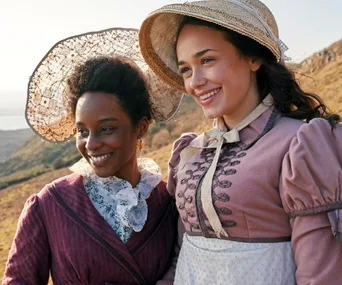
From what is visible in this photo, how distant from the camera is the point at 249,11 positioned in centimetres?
218

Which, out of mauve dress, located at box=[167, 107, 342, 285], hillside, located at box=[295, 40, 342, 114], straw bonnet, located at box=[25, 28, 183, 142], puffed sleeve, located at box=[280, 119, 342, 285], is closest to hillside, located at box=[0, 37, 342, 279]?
hillside, located at box=[295, 40, 342, 114]

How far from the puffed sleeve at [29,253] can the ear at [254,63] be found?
48.4 inches

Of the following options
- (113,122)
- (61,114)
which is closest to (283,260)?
(113,122)

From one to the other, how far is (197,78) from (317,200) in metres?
0.73

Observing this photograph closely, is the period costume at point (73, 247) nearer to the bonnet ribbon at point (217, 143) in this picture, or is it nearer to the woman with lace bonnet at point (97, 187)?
the woman with lace bonnet at point (97, 187)

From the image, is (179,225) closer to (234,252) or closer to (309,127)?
(234,252)

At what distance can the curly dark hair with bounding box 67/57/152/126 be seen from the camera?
2477 millimetres

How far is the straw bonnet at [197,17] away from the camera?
2.08 m

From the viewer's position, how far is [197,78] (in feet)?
7.03

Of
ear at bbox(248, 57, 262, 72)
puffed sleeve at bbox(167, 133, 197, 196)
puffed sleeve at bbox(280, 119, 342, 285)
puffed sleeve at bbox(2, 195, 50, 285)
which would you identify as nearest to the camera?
puffed sleeve at bbox(280, 119, 342, 285)

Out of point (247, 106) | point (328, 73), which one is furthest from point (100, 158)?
point (328, 73)

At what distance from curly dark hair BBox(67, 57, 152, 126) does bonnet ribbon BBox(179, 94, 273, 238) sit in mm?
412

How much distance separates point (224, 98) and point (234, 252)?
2.13 ft

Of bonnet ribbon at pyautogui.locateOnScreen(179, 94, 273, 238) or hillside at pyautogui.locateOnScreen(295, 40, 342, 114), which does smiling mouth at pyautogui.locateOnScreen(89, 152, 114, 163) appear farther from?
hillside at pyautogui.locateOnScreen(295, 40, 342, 114)
